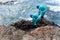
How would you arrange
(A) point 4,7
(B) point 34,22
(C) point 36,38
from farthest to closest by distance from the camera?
(A) point 4,7, (B) point 34,22, (C) point 36,38

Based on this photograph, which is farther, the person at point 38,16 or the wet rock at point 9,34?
the person at point 38,16

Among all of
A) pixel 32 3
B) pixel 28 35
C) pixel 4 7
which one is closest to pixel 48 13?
pixel 32 3

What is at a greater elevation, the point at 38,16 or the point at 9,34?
the point at 9,34

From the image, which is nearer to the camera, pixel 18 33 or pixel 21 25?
pixel 18 33

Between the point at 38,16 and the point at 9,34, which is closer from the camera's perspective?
the point at 9,34

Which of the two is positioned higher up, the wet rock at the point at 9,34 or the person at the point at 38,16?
the wet rock at the point at 9,34

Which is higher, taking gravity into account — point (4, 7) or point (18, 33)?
point (18, 33)

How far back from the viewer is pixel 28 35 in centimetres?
218

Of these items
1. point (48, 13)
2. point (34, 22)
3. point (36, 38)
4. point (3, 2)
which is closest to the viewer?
point (36, 38)

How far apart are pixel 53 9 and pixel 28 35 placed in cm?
199

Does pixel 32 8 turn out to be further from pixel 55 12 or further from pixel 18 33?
pixel 18 33

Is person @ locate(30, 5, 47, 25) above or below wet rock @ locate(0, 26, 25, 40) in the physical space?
below

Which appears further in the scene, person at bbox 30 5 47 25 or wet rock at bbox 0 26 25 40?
person at bbox 30 5 47 25

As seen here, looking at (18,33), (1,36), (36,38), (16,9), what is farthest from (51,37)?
(16,9)
